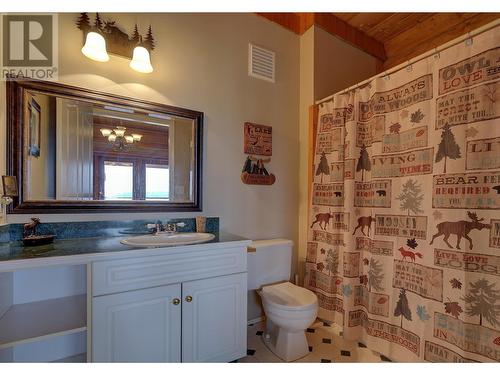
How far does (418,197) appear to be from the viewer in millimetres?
1411

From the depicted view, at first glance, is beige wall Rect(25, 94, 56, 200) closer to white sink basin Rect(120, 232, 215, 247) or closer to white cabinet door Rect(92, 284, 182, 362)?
white sink basin Rect(120, 232, 215, 247)

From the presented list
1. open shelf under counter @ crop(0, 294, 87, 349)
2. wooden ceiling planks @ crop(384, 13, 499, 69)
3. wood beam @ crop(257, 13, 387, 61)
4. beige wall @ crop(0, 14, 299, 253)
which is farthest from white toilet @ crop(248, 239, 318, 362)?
wooden ceiling planks @ crop(384, 13, 499, 69)

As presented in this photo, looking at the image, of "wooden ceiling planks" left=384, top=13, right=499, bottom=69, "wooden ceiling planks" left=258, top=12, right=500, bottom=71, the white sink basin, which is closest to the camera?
the white sink basin

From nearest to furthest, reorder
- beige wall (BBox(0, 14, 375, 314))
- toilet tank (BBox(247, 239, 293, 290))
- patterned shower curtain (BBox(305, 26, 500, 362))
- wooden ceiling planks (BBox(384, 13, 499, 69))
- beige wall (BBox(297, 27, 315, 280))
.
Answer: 1. patterned shower curtain (BBox(305, 26, 500, 362))
2. beige wall (BBox(0, 14, 375, 314))
3. toilet tank (BBox(247, 239, 293, 290))
4. wooden ceiling planks (BBox(384, 13, 499, 69))
5. beige wall (BBox(297, 27, 315, 280))

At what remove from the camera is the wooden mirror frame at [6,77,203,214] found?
127 cm

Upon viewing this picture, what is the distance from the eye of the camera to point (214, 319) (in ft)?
4.54

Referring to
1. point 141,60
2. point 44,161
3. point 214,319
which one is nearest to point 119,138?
point 44,161

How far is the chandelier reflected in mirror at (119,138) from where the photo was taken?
4.99ft

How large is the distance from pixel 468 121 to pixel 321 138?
97 centimetres

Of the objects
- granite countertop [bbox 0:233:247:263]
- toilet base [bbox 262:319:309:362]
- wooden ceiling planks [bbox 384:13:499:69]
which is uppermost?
wooden ceiling planks [bbox 384:13:499:69]

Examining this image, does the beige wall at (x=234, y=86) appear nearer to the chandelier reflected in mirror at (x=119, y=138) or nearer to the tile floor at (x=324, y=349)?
the chandelier reflected in mirror at (x=119, y=138)

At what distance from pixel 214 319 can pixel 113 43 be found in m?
1.85

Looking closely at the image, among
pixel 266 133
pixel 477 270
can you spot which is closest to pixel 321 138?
pixel 266 133
